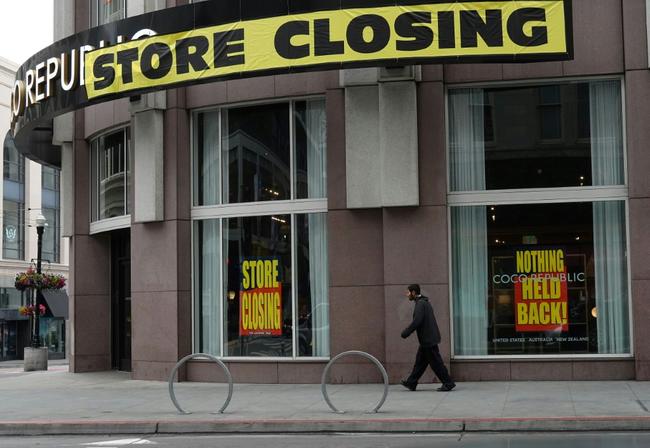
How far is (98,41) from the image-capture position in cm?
1805

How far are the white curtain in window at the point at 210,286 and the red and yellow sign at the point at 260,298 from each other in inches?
23.2

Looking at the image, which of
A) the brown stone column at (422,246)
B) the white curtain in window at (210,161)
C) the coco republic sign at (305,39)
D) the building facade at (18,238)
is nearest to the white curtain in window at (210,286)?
the white curtain in window at (210,161)

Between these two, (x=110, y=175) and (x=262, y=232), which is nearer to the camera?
(x=262, y=232)

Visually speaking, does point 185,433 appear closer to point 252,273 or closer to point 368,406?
point 368,406

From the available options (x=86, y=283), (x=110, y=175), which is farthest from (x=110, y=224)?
(x=86, y=283)

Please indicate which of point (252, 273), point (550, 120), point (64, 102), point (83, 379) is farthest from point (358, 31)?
point (83, 379)

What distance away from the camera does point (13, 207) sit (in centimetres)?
5331

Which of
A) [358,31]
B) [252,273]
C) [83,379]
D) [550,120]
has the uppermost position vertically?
[358,31]

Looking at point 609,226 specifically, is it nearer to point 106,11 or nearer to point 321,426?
point 321,426

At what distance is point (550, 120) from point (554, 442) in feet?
24.5

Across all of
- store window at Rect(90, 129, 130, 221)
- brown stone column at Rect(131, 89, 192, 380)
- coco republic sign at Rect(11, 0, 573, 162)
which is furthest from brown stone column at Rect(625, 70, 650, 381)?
store window at Rect(90, 129, 130, 221)

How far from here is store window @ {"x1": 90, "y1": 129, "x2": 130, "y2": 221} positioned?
20609 mm

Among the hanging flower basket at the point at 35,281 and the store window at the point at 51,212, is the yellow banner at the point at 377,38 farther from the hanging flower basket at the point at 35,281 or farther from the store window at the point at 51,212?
the store window at the point at 51,212

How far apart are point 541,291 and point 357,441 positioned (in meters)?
6.27
